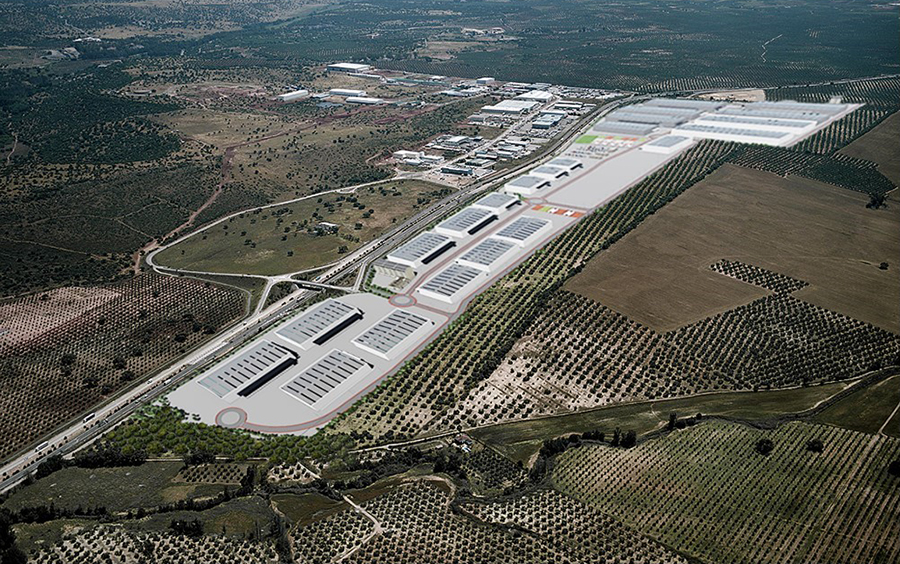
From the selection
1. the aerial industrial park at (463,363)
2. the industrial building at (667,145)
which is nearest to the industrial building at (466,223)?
the aerial industrial park at (463,363)

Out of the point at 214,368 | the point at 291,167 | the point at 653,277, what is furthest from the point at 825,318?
the point at 291,167

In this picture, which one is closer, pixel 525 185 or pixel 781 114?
pixel 525 185

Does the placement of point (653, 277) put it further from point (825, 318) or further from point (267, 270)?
point (267, 270)

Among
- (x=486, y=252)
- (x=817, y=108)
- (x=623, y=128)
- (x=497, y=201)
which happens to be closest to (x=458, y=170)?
(x=497, y=201)

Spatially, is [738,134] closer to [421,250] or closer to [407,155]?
[407,155]

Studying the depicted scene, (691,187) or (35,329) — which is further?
(691,187)

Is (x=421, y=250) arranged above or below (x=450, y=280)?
above
